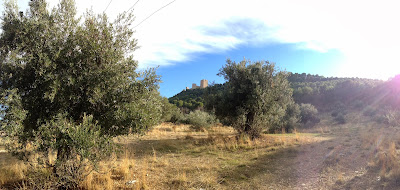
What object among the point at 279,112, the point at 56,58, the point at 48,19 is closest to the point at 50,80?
the point at 56,58

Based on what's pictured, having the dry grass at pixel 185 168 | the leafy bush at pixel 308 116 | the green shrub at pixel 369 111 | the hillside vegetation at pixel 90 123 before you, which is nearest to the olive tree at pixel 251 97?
the dry grass at pixel 185 168

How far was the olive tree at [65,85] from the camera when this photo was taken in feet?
16.7

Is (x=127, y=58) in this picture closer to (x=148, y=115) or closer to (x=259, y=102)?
(x=148, y=115)

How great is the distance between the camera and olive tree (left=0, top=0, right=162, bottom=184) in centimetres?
A: 509

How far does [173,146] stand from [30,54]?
31.5 ft

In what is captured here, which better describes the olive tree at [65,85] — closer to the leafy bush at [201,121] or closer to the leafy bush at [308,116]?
the leafy bush at [201,121]

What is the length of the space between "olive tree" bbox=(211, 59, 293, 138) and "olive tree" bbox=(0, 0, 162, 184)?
28.9 feet

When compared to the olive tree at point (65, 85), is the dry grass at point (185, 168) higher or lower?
lower

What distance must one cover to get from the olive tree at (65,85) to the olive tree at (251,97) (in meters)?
8.80

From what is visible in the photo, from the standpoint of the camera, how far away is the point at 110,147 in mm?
5703

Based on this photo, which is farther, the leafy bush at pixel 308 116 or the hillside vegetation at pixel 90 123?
the leafy bush at pixel 308 116

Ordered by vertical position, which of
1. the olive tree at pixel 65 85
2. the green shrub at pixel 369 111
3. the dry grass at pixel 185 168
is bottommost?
the dry grass at pixel 185 168

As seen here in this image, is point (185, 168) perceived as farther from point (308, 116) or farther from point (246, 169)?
point (308, 116)

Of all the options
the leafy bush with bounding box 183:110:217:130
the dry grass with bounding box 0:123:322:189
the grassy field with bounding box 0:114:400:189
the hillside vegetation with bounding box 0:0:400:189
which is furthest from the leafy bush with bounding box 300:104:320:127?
the hillside vegetation with bounding box 0:0:400:189
